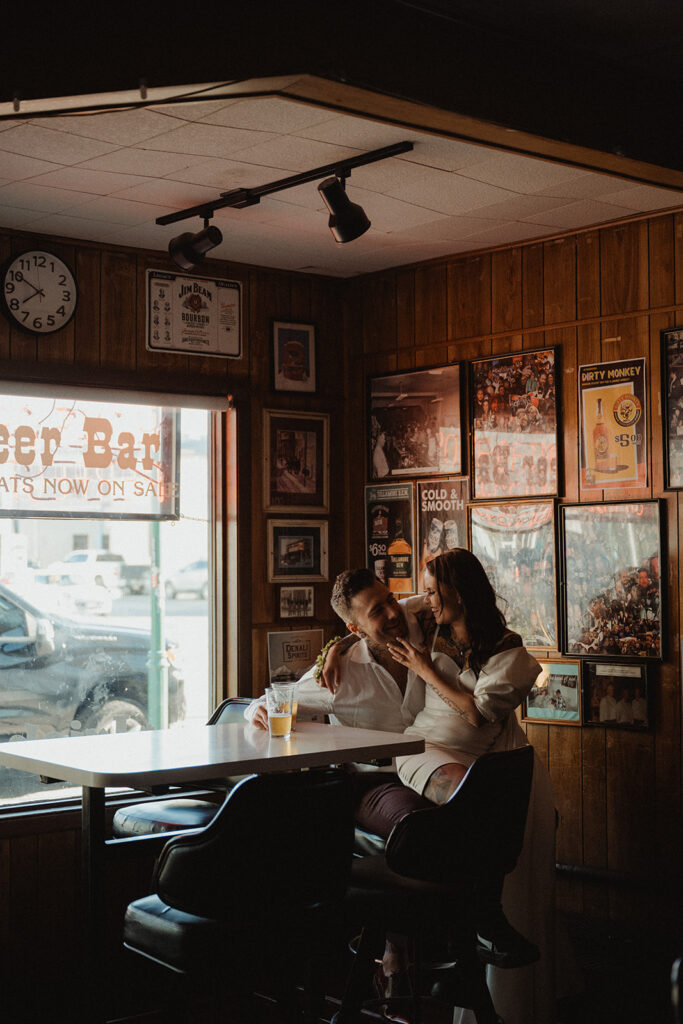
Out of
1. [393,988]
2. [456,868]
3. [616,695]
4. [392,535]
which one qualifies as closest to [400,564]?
[392,535]

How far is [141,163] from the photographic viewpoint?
3842 mm

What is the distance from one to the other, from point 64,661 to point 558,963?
7.40 feet

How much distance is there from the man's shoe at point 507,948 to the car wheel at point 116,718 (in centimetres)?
212

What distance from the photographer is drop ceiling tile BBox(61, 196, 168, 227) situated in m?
4.29

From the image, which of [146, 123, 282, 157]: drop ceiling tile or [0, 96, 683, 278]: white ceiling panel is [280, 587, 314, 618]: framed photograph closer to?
[0, 96, 683, 278]: white ceiling panel

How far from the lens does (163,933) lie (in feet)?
9.36

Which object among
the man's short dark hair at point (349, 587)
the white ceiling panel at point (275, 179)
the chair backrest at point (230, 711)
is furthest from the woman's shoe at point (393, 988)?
the white ceiling panel at point (275, 179)

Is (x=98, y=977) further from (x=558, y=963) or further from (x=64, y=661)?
(x=64, y=661)

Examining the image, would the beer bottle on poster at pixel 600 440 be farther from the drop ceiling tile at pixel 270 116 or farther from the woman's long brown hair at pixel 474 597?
the drop ceiling tile at pixel 270 116

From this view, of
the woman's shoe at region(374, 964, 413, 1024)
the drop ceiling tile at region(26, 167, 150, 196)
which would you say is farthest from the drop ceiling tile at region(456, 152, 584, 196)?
the woman's shoe at region(374, 964, 413, 1024)

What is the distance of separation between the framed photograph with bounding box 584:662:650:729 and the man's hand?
1385mm

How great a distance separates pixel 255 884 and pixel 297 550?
267 cm

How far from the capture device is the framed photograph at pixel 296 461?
529cm

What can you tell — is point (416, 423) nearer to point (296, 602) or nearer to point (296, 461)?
point (296, 461)
